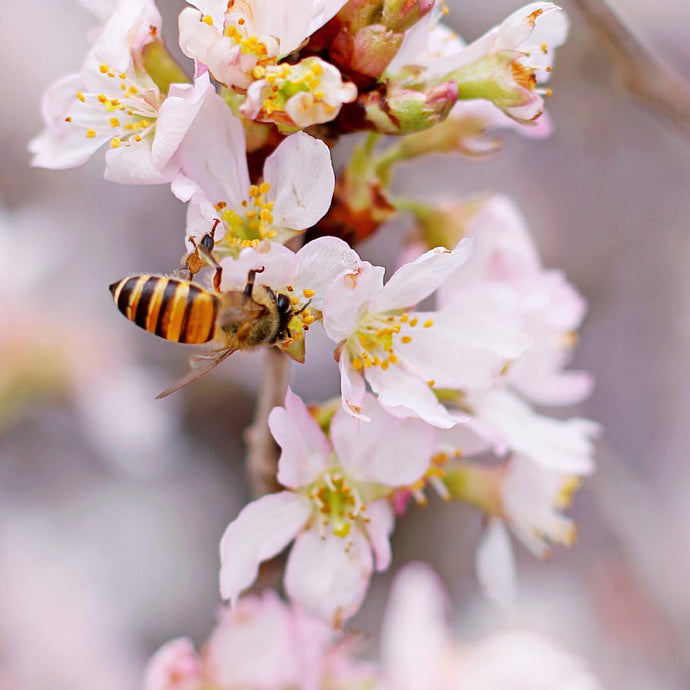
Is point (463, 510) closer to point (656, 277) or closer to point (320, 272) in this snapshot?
point (656, 277)

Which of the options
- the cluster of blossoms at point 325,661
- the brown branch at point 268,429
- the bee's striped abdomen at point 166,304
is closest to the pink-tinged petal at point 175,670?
the cluster of blossoms at point 325,661

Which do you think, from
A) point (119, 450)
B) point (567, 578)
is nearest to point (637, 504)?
point (567, 578)

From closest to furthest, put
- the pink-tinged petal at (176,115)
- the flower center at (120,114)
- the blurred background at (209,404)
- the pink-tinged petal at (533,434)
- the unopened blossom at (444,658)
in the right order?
the pink-tinged petal at (176,115) < the flower center at (120,114) < the pink-tinged petal at (533,434) < the unopened blossom at (444,658) < the blurred background at (209,404)

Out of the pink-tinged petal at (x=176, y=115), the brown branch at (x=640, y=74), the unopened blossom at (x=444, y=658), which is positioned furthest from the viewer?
the unopened blossom at (x=444, y=658)

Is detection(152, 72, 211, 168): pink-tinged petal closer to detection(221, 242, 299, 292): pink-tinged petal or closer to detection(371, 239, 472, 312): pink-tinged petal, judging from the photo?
detection(221, 242, 299, 292): pink-tinged petal

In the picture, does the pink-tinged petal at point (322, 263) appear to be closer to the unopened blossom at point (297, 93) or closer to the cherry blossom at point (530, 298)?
the unopened blossom at point (297, 93)

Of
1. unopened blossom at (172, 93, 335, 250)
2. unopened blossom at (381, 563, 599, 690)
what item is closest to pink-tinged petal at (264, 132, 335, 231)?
unopened blossom at (172, 93, 335, 250)

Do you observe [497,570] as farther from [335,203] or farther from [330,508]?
[335,203]
